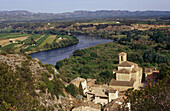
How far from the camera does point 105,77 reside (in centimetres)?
2195

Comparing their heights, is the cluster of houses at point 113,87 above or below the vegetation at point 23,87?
below

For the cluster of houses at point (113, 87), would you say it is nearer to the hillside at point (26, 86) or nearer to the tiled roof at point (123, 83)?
the tiled roof at point (123, 83)

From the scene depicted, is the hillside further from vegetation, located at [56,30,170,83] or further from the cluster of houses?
vegetation, located at [56,30,170,83]

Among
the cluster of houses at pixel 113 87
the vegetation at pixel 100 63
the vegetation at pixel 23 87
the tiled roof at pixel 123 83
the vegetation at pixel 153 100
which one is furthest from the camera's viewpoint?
the vegetation at pixel 100 63

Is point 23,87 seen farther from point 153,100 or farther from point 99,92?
point 153,100

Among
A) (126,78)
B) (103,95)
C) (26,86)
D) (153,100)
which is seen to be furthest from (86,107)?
(126,78)

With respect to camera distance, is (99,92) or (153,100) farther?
(99,92)

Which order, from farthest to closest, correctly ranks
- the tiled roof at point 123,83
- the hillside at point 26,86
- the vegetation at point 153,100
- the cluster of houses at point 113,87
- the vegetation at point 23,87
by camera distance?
the tiled roof at point 123,83, the cluster of houses at point 113,87, the hillside at point 26,86, the vegetation at point 23,87, the vegetation at point 153,100

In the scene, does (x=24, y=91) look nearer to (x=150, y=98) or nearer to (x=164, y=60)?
(x=150, y=98)

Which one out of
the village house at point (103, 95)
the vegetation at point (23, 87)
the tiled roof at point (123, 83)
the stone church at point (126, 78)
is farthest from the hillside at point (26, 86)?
the stone church at point (126, 78)

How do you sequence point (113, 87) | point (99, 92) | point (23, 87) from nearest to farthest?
point (23, 87), point (99, 92), point (113, 87)

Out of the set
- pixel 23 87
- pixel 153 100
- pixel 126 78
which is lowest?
pixel 126 78

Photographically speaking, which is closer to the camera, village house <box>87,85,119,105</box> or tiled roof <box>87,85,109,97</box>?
village house <box>87,85,119,105</box>

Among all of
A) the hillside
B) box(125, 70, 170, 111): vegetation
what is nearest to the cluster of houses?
the hillside
